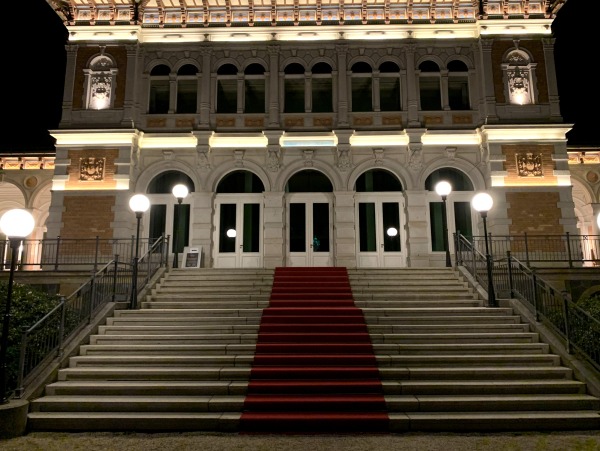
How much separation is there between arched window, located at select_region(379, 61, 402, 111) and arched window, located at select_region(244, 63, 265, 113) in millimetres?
5209

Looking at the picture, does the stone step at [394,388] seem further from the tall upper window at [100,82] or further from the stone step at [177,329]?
the tall upper window at [100,82]

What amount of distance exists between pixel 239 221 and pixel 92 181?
6215mm

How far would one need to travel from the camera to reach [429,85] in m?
20.9

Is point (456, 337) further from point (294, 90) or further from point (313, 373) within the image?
point (294, 90)

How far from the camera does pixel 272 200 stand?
19.7m

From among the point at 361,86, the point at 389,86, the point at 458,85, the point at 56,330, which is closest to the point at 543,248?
the point at 458,85

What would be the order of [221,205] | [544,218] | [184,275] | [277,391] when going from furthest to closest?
[221,205] → [544,218] → [184,275] → [277,391]

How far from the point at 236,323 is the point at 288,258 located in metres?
8.43

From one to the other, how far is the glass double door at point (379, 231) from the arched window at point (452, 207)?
1.30m

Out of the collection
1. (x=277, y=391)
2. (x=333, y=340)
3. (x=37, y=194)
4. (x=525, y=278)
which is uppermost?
(x=37, y=194)

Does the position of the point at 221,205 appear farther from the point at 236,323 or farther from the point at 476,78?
the point at 476,78

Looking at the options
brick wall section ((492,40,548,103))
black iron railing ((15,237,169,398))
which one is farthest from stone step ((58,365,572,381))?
brick wall section ((492,40,548,103))

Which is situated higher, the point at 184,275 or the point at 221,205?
the point at 221,205

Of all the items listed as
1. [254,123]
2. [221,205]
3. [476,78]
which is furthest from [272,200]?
[476,78]
